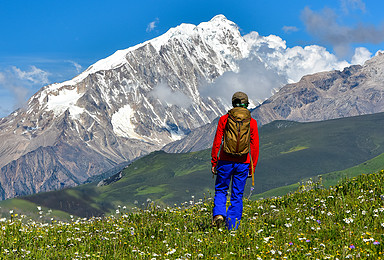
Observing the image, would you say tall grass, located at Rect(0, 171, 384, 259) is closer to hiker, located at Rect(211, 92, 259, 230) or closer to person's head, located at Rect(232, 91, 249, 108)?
hiker, located at Rect(211, 92, 259, 230)

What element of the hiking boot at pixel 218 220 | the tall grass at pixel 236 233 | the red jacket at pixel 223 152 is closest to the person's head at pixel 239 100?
the red jacket at pixel 223 152

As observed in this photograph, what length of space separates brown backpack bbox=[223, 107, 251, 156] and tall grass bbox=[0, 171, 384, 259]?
77.0 inches

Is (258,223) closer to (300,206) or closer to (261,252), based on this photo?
(300,206)

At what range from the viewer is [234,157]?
11773mm

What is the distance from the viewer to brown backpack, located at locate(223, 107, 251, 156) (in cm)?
1150

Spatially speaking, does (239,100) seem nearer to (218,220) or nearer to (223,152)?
(223,152)

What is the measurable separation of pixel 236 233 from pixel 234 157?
80.4 inches

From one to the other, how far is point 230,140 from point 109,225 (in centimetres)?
472

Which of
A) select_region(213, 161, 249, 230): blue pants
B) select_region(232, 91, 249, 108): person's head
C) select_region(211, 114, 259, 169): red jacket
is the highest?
select_region(232, 91, 249, 108): person's head

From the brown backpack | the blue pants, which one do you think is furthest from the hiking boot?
the brown backpack

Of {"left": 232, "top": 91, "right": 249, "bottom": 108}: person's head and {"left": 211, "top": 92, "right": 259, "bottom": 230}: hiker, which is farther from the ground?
{"left": 232, "top": 91, "right": 249, "bottom": 108}: person's head

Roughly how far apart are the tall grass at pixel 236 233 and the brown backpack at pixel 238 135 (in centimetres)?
195

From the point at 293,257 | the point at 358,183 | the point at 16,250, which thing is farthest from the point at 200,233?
the point at 358,183

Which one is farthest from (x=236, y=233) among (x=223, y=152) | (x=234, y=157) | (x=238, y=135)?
(x=238, y=135)
